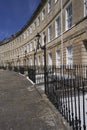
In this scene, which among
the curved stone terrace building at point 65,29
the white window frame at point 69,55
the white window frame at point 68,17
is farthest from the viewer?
the white window frame at point 68,17

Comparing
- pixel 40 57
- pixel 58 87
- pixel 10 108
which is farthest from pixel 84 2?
pixel 40 57

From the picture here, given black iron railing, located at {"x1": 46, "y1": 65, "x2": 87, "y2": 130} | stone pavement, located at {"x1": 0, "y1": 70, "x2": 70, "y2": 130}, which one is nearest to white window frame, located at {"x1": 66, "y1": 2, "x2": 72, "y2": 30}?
black iron railing, located at {"x1": 46, "y1": 65, "x2": 87, "y2": 130}

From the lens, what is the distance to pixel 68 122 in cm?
467

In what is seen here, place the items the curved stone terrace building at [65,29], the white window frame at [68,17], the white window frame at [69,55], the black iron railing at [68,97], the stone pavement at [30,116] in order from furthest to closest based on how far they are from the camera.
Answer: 1. the white window frame at [68,17]
2. the white window frame at [69,55]
3. the curved stone terrace building at [65,29]
4. the stone pavement at [30,116]
5. the black iron railing at [68,97]

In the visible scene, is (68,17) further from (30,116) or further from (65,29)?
(30,116)

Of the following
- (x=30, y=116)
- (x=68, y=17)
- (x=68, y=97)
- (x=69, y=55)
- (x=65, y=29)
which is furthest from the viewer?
(x=65, y=29)

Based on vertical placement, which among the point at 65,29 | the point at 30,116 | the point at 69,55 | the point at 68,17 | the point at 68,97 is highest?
the point at 68,17

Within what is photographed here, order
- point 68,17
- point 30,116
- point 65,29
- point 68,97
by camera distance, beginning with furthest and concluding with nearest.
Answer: point 65,29 < point 68,17 < point 30,116 < point 68,97

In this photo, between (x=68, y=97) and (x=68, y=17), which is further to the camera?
(x=68, y=17)

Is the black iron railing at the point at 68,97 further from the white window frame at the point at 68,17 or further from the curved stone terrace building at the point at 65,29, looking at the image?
the white window frame at the point at 68,17

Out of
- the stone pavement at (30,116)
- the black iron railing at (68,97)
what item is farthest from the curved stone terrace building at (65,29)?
the stone pavement at (30,116)

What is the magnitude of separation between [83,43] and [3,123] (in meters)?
9.26

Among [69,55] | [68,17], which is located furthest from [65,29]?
[69,55]

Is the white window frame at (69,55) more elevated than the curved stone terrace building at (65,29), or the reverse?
the curved stone terrace building at (65,29)
